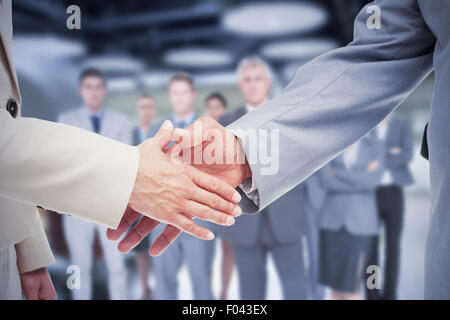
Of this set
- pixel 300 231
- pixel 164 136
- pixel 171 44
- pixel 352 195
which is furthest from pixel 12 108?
pixel 171 44

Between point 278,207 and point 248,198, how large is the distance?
1.22 m

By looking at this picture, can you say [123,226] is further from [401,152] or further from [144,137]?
[401,152]

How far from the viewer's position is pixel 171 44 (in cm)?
410

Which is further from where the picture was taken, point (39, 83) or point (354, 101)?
point (39, 83)

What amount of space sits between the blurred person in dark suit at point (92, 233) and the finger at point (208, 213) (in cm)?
160

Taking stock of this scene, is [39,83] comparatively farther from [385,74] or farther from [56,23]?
[385,74]

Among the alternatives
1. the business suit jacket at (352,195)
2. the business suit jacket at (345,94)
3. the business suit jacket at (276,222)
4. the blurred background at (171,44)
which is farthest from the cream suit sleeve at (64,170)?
the blurred background at (171,44)

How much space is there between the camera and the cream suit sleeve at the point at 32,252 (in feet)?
2.77

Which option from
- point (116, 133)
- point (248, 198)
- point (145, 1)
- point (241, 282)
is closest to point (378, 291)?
point (241, 282)

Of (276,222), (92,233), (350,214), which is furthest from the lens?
(92,233)

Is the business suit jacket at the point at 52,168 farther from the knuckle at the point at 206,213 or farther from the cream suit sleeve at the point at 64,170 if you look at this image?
the knuckle at the point at 206,213

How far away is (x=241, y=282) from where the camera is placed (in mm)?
2068

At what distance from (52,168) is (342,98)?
52cm

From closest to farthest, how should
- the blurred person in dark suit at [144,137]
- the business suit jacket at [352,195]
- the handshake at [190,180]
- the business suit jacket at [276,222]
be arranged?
the handshake at [190,180]
the business suit jacket at [276,222]
the business suit jacket at [352,195]
the blurred person in dark suit at [144,137]
